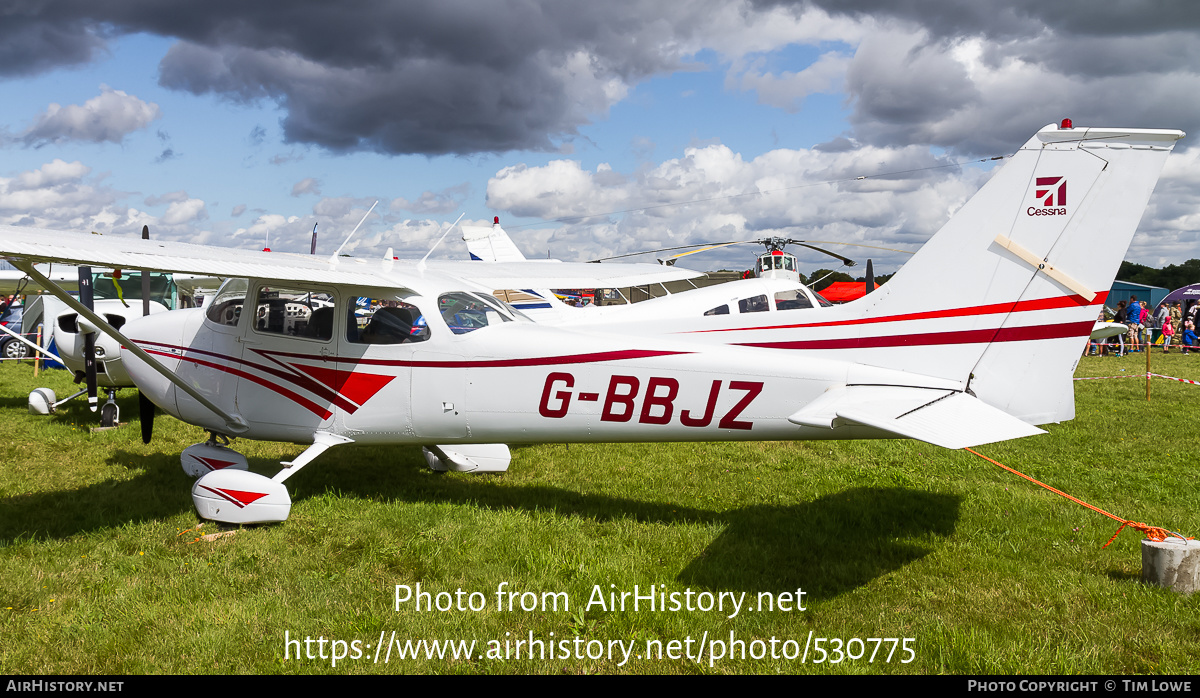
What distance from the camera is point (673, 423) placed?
15.3 feet

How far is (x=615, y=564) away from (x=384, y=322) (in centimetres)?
256

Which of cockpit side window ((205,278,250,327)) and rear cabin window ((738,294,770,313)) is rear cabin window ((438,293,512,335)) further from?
rear cabin window ((738,294,770,313))

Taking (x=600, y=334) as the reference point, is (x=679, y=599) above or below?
below

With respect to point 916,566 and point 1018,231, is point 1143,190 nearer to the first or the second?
point 1018,231

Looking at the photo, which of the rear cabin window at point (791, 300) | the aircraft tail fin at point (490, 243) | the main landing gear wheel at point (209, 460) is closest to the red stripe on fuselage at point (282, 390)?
the main landing gear wheel at point (209, 460)

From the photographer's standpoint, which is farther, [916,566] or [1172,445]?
[1172,445]

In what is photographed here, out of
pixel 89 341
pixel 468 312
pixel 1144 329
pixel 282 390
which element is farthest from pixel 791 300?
pixel 1144 329

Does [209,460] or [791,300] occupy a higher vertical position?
[791,300]

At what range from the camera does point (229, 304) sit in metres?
5.80

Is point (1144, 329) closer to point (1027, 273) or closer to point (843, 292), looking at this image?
point (843, 292)

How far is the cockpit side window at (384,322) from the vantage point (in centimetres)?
530

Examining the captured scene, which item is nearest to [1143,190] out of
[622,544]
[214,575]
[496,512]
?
[622,544]

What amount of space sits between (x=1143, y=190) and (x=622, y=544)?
3852 millimetres

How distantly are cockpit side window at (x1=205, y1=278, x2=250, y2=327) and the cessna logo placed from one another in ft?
→ 19.0
